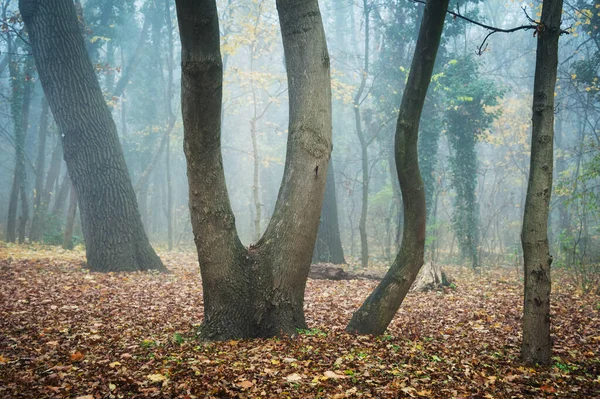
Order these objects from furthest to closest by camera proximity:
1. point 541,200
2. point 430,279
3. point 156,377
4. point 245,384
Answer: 1. point 430,279
2. point 541,200
3. point 156,377
4. point 245,384

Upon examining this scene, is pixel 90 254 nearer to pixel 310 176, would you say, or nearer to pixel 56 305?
pixel 56 305

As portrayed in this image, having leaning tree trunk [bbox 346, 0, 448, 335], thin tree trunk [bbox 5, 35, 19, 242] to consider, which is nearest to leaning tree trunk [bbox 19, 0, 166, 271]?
leaning tree trunk [bbox 346, 0, 448, 335]

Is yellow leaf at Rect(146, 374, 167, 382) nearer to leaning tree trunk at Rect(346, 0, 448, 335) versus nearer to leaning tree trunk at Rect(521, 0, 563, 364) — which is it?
leaning tree trunk at Rect(346, 0, 448, 335)

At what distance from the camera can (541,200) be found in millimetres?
3953

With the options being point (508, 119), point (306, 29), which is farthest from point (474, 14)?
point (306, 29)

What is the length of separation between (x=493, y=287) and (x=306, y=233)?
247 inches

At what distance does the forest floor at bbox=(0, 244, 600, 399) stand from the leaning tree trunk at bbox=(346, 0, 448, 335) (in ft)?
0.96

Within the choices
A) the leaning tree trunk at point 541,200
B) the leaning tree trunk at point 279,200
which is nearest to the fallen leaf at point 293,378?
the leaning tree trunk at point 279,200

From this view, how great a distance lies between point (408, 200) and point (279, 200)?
4.51ft

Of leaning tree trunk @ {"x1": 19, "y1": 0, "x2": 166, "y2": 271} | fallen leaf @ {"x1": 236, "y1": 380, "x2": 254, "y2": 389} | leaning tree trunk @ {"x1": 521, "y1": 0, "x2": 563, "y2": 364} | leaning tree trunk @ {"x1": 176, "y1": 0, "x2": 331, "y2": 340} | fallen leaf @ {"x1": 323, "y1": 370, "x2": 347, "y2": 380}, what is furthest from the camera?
leaning tree trunk @ {"x1": 19, "y1": 0, "x2": 166, "y2": 271}

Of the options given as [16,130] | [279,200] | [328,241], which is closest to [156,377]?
[279,200]

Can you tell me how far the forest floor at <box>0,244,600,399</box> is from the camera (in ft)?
10.6

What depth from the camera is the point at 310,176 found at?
15.2 feet

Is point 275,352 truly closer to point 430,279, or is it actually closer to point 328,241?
point 430,279
